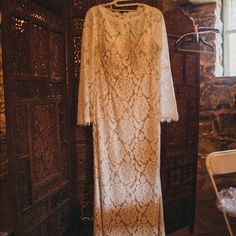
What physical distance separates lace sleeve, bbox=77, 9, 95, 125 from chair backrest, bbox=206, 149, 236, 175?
912 millimetres

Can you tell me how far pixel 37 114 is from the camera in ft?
5.26

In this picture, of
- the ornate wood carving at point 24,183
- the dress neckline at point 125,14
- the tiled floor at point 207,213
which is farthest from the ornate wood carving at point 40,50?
the tiled floor at point 207,213

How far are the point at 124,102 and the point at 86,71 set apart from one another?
34 centimetres

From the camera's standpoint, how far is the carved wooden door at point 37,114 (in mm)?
1385

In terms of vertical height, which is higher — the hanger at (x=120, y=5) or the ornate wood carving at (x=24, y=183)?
the hanger at (x=120, y=5)

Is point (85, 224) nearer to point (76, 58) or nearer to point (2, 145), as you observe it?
point (2, 145)

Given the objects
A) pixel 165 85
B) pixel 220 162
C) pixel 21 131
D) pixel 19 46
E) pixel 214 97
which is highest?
pixel 19 46

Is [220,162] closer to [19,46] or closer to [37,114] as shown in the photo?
[37,114]

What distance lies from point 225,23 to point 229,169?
1908 millimetres

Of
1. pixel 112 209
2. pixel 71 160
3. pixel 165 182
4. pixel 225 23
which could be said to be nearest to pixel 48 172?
pixel 71 160

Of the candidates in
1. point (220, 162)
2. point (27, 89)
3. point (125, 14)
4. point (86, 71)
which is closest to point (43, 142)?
point (27, 89)

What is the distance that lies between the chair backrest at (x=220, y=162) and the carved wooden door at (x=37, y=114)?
1.03m

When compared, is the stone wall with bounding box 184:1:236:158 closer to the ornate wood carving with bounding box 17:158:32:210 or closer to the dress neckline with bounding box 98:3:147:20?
the dress neckline with bounding box 98:3:147:20

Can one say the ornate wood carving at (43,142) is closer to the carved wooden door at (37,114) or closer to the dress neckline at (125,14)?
the carved wooden door at (37,114)
